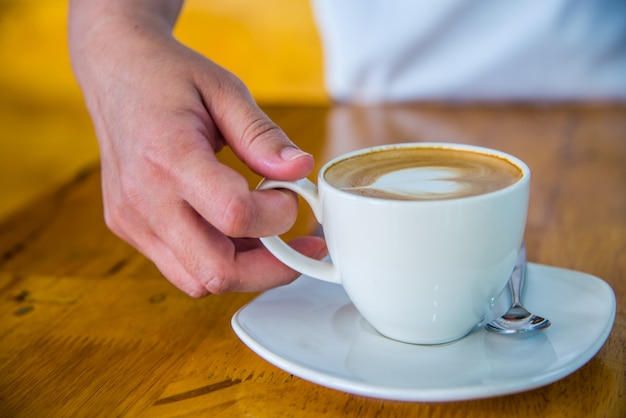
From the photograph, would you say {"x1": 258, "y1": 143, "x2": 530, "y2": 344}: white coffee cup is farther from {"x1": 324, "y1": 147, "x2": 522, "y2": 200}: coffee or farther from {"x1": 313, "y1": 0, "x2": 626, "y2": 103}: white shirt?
{"x1": 313, "y1": 0, "x2": 626, "y2": 103}: white shirt

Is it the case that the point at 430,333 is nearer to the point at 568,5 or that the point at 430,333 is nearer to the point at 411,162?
the point at 411,162

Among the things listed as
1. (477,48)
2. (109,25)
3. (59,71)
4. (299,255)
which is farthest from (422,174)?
(59,71)

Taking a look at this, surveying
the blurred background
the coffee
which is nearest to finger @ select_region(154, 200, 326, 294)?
the coffee

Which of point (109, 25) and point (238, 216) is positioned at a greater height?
point (109, 25)

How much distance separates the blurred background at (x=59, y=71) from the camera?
233 cm

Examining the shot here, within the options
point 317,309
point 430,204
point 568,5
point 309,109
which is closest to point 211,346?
point 317,309

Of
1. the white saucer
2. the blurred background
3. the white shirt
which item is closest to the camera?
the white saucer

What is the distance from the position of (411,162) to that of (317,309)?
158 mm

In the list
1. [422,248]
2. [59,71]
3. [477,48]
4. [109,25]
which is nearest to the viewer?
[422,248]

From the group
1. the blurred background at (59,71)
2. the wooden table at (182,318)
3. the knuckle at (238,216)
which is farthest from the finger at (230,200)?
the blurred background at (59,71)

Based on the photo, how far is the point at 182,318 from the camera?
26.7 inches

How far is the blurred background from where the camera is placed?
2334mm

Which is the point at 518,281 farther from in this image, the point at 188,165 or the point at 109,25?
the point at 109,25

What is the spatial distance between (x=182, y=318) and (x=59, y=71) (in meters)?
2.25
